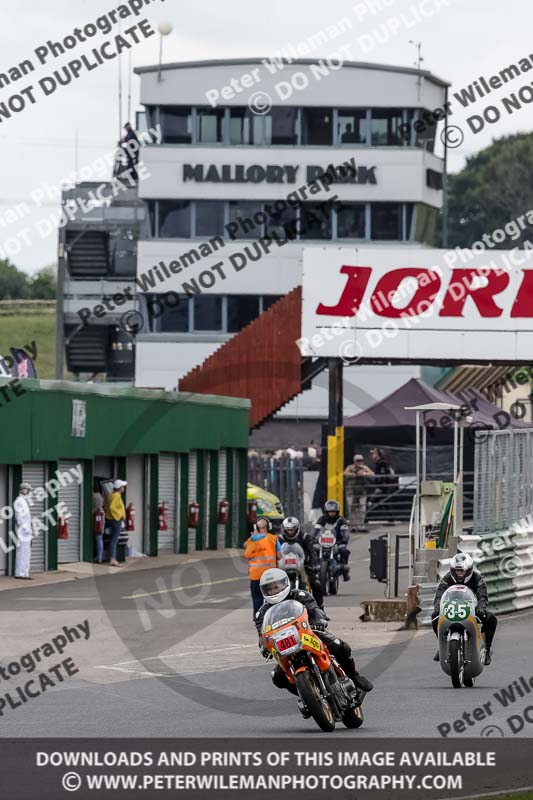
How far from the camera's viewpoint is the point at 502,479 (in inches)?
1009

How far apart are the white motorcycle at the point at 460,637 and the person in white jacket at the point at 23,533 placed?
14442mm

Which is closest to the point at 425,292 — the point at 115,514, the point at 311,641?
the point at 115,514

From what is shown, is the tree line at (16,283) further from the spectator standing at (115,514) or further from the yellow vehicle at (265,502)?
the spectator standing at (115,514)

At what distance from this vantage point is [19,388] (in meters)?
31.9

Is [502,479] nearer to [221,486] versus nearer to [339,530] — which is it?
[339,530]

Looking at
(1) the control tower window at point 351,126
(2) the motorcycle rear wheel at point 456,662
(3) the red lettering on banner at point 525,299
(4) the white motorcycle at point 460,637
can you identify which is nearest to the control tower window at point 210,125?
(1) the control tower window at point 351,126

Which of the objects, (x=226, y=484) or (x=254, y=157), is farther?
(x=254, y=157)

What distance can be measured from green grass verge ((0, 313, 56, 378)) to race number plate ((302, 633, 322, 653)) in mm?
94037

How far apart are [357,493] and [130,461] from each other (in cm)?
874
